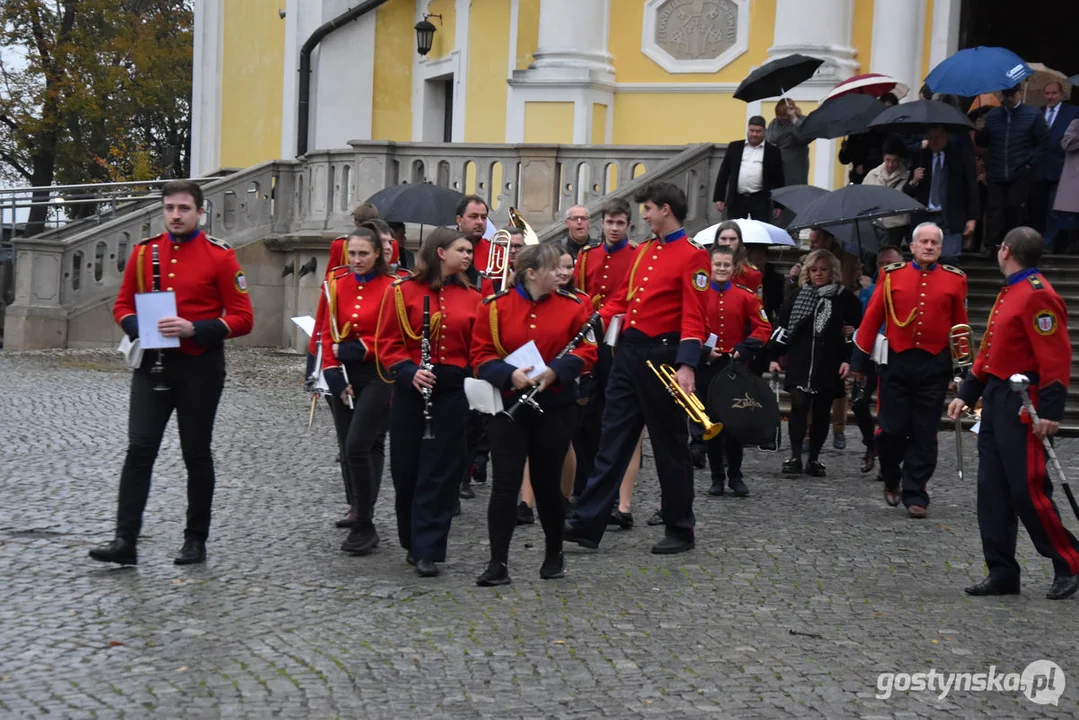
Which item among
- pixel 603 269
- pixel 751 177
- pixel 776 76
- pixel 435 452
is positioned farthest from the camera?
pixel 776 76

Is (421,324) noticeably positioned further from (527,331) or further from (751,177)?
(751,177)

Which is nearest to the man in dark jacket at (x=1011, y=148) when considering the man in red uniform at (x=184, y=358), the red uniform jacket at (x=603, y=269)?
the red uniform jacket at (x=603, y=269)

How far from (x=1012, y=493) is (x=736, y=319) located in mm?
3764

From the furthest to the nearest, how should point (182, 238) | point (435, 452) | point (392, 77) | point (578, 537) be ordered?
point (392, 77) → point (578, 537) → point (182, 238) → point (435, 452)

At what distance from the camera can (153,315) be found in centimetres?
809

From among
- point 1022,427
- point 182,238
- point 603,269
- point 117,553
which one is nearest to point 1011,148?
point 603,269

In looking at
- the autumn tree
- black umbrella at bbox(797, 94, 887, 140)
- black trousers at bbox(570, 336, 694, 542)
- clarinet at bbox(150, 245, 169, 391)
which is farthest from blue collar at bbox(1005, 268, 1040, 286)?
the autumn tree

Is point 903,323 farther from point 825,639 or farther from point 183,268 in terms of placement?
point 183,268

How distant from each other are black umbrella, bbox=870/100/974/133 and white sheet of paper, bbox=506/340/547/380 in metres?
8.08

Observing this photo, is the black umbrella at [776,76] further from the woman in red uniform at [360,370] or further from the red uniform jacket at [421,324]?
the red uniform jacket at [421,324]

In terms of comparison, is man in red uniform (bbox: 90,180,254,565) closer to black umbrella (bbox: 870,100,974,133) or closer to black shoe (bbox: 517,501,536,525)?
black shoe (bbox: 517,501,536,525)

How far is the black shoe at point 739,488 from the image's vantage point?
1127 centimetres

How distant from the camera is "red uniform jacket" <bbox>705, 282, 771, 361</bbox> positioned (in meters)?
11.5

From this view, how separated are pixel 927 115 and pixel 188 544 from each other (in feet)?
29.6
